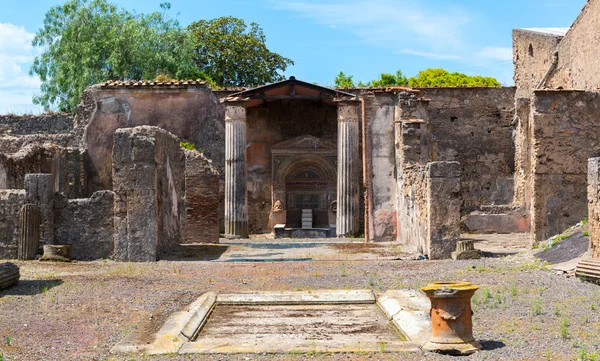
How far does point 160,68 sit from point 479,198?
1331 centimetres

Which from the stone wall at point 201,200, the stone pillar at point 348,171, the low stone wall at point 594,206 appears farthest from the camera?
the stone pillar at point 348,171

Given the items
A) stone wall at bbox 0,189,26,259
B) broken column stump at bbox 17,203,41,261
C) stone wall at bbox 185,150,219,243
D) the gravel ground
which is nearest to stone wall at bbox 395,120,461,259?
the gravel ground

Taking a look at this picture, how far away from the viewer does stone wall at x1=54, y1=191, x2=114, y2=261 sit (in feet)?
40.9

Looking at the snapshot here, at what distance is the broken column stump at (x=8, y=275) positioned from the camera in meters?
8.63

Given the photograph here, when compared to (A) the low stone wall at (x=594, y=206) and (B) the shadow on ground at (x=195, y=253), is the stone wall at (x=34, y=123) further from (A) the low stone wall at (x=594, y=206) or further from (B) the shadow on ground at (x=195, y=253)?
(A) the low stone wall at (x=594, y=206)

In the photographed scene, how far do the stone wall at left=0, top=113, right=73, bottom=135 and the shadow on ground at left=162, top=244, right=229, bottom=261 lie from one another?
11450 millimetres

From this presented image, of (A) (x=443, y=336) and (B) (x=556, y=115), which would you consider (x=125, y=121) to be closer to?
(B) (x=556, y=115)

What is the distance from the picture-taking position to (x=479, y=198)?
82.7ft

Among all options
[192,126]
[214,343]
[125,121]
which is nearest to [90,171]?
[125,121]

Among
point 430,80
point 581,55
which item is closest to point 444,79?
point 430,80

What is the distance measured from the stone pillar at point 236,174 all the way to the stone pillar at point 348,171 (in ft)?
8.27

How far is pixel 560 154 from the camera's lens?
527 inches

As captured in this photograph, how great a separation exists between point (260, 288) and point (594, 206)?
14.1 ft

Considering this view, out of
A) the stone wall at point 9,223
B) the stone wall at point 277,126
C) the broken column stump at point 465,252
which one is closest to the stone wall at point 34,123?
the stone wall at point 277,126
